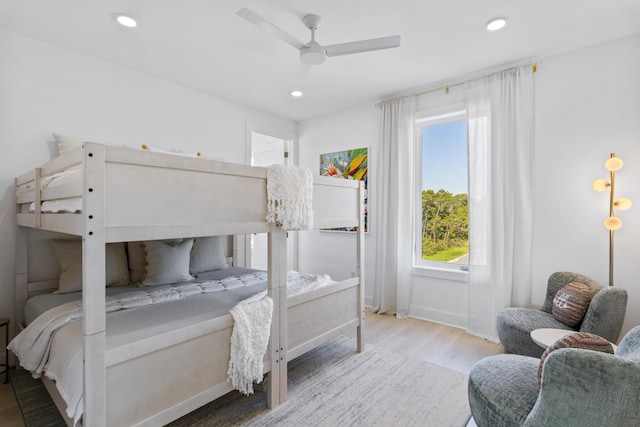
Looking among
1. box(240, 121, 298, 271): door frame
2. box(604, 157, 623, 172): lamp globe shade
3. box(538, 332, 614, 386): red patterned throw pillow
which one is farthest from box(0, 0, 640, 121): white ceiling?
box(538, 332, 614, 386): red patterned throw pillow

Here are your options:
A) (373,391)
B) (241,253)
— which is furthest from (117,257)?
(373,391)

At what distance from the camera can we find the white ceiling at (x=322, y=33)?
6.97ft

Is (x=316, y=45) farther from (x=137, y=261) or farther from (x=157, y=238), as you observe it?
(x=137, y=261)

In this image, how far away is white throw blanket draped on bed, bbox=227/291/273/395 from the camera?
5.72 ft

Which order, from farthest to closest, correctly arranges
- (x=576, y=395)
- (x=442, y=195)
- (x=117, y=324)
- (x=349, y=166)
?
(x=349, y=166)
(x=442, y=195)
(x=117, y=324)
(x=576, y=395)

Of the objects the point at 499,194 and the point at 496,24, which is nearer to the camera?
the point at 496,24

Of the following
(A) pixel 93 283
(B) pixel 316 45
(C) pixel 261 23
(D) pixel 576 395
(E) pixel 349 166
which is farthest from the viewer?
(E) pixel 349 166

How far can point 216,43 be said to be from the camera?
2.57 meters

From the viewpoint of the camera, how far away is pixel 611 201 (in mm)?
2439

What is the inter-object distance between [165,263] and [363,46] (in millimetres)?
2309

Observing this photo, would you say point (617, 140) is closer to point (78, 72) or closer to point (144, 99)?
point (144, 99)

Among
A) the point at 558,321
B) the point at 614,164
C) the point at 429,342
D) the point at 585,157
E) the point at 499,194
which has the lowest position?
the point at 429,342

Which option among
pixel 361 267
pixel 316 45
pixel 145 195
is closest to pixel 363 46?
pixel 316 45

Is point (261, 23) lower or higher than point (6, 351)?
higher
